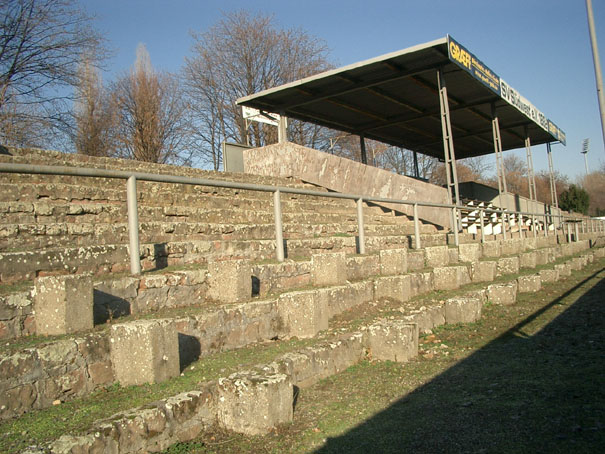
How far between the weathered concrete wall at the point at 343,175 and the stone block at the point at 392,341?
821 centimetres

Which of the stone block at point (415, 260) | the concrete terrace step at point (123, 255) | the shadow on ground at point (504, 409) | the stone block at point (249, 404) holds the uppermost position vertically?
the concrete terrace step at point (123, 255)

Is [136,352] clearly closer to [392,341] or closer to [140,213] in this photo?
[392,341]

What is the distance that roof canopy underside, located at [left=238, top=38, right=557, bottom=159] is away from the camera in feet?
44.3

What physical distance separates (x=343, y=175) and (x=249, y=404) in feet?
33.0

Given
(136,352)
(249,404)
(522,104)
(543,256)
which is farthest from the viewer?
(522,104)

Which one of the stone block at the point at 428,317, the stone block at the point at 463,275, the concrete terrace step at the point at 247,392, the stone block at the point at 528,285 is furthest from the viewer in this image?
the stone block at the point at 528,285

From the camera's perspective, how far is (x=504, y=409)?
3213mm

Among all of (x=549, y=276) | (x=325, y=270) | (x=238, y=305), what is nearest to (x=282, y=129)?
(x=549, y=276)

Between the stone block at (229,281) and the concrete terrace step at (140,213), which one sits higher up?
the concrete terrace step at (140,213)

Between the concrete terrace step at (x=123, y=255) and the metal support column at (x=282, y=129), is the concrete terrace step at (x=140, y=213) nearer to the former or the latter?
the concrete terrace step at (x=123, y=255)

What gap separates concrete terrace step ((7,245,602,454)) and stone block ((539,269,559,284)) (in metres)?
5.38

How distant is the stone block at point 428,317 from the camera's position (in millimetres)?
5418

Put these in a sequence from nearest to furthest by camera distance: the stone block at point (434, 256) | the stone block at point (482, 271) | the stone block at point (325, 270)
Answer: the stone block at point (325, 270), the stone block at point (482, 271), the stone block at point (434, 256)

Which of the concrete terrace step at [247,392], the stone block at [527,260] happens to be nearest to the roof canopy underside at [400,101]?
the stone block at [527,260]
